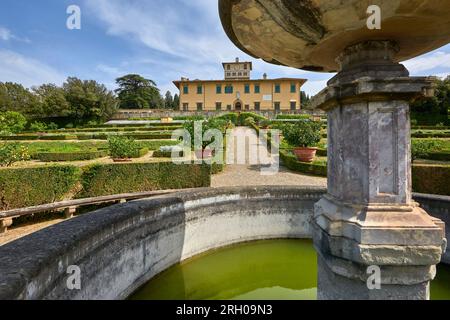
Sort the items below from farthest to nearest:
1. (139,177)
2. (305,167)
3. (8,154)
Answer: (8,154), (305,167), (139,177)

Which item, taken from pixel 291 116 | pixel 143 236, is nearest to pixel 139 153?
pixel 143 236

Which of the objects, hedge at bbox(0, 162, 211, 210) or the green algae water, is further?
hedge at bbox(0, 162, 211, 210)

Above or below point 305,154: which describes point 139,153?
above

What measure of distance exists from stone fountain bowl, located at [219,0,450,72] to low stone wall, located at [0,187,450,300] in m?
2.74

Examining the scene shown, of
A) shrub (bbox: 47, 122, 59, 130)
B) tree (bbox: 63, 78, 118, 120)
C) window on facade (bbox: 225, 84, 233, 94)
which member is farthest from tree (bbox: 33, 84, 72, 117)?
window on facade (bbox: 225, 84, 233, 94)

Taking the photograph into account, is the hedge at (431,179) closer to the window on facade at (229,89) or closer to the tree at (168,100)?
the window on facade at (229,89)

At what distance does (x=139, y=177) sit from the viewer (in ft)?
28.0

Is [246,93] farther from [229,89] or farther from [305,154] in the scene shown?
[305,154]

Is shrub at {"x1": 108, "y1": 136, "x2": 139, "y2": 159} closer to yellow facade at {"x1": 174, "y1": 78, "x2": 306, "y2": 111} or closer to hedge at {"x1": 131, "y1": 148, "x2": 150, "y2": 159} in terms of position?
hedge at {"x1": 131, "y1": 148, "x2": 150, "y2": 159}

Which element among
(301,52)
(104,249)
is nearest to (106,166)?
(104,249)

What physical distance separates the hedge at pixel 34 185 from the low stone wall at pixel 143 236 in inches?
183

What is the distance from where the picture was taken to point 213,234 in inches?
218

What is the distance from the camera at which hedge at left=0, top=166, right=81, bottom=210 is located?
7008mm

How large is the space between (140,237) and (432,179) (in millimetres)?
8284
